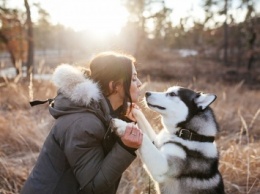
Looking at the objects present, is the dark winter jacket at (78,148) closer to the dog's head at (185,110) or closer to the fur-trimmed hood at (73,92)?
the fur-trimmed hood at (73,92)

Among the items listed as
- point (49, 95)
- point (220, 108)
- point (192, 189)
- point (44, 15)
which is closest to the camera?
point (192, 189)

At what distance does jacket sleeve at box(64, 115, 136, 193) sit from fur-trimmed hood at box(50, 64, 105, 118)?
0.39 feet

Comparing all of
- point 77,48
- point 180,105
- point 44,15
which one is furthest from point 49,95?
point 77,48

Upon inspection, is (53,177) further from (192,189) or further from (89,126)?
(192,189)

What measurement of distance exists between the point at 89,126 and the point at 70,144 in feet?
0.54

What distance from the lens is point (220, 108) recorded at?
7945mm

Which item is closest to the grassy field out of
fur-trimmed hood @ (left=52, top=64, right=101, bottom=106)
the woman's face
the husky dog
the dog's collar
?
the husky dog

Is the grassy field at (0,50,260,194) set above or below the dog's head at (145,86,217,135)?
below

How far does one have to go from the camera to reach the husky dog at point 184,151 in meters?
2.99

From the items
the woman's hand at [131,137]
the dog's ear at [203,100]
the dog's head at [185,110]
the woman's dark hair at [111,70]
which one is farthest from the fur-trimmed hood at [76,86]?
the dog's ear at [203,100]

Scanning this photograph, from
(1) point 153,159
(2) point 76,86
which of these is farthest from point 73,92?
(1) point 153,159

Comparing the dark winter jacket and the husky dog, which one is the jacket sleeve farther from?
the husky dog

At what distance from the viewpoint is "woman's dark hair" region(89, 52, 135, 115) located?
2521 mm

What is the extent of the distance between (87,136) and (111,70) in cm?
50
